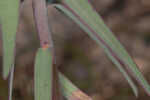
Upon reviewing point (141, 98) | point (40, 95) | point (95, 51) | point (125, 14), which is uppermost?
point (40, 95)

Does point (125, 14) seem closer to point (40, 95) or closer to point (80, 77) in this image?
point (80, 77)

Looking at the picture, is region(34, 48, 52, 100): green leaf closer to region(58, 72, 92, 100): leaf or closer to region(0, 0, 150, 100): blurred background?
region(58, 72, 92, 100): leaf

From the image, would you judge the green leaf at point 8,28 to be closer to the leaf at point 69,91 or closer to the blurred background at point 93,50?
the leaf at point 69,91

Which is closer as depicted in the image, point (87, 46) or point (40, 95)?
point (40, 95)

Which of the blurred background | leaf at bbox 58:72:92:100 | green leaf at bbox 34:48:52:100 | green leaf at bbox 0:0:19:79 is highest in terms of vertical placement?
green leaf at bbox 0:0:19:79

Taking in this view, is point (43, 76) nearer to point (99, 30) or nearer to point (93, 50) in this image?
point (99, 30)

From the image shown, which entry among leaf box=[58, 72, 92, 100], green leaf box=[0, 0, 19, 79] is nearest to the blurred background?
leaf box=[58, 72, 92, 100]

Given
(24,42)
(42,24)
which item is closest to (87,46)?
(24,42)

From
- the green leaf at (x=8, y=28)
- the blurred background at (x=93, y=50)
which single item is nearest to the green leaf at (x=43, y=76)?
the green leaf at (x=8, y=28)
